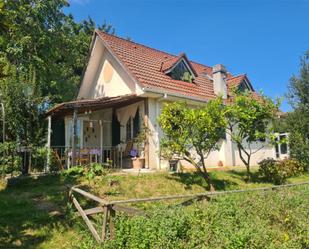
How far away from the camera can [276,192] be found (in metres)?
8.51

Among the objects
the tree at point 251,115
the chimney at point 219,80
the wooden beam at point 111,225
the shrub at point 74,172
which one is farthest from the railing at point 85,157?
the wooden beam at point 111,225

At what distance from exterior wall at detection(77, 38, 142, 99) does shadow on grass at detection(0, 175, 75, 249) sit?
21.7ft

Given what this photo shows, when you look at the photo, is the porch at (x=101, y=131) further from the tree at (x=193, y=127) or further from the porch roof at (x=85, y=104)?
the tree at (x=193, y=127)

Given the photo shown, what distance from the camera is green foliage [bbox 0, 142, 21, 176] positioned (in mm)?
13000

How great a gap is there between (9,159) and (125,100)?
18.3 feet

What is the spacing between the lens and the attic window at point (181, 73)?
1816cm

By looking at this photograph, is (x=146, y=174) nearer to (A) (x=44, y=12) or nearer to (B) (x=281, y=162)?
(B) (x=281, y=162)

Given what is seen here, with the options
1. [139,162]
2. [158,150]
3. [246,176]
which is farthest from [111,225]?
[246,176]

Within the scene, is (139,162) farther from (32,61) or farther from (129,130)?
(32,61)

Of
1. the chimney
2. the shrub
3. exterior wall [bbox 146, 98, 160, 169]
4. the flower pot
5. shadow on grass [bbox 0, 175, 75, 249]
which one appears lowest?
shadow on grass [bbox 0, 175, 75, 249]

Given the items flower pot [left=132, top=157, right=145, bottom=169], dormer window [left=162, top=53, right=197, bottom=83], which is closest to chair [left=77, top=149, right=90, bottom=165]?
flower pot [left=132, top=157, right=145, bottom=169]

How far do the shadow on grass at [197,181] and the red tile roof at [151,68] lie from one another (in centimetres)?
414

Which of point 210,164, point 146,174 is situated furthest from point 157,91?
point 210,164

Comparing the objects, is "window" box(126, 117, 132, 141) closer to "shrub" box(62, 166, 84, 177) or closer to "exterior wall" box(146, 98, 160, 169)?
"exterior wall" box(146, 98, 160, 169)
